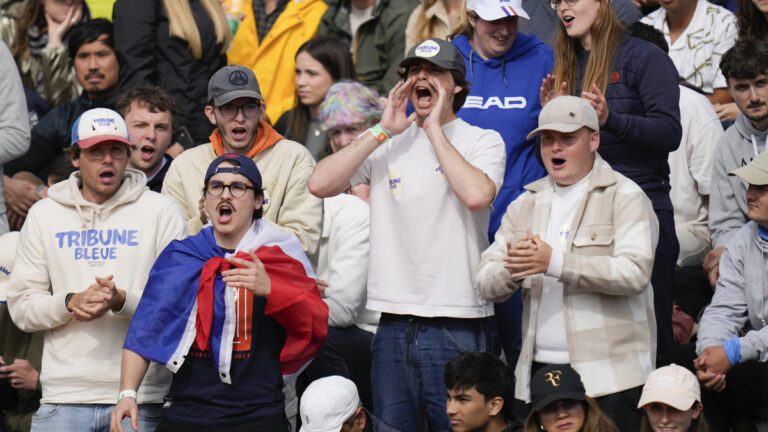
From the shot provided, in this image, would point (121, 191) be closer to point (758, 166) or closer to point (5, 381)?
point (5, 381)

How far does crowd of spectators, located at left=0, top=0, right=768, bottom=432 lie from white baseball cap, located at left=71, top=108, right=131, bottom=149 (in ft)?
0.05

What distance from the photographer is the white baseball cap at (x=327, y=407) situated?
7293 millimetres

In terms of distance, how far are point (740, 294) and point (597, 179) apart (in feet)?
4.17

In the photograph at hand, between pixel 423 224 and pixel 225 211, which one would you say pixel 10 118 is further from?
pixel 423 224

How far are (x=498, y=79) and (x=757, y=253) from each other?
1.74 metres

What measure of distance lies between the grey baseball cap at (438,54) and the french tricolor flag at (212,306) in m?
1.20

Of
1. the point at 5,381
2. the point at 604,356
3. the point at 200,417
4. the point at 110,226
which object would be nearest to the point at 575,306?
the point at 604,356

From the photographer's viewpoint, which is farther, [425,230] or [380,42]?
[380,42]

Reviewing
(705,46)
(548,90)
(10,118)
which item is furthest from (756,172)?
(10,118)

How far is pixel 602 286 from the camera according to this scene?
→ 22.0ft

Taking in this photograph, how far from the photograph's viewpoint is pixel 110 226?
752 cm

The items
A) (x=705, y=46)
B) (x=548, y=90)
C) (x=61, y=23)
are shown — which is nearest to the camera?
(x=548, y=90)

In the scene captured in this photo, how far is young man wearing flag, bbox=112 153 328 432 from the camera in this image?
697cm

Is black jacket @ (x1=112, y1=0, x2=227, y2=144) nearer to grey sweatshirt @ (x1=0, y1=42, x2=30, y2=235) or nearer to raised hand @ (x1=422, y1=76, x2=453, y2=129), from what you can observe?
grey sweatshirt @ (x1=0, y1=42, x2=30, y2=235)
